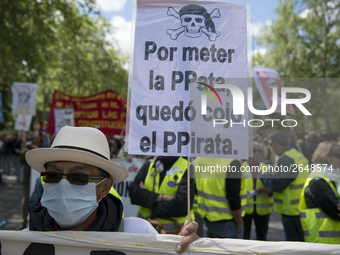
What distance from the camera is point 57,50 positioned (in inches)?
845

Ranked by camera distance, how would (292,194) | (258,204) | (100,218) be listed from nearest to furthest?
(100,218), (292,194), (258,204)

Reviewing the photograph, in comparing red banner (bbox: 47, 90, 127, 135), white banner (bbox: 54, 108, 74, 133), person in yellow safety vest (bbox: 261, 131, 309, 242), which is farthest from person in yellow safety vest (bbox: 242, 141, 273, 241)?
white banner (bbox: 54, 108, 74, 133)

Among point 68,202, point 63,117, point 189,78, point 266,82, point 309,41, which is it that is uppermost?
point 309,41

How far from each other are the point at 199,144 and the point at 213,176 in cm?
203

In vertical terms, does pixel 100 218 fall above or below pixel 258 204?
above

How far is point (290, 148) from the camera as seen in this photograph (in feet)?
15.7

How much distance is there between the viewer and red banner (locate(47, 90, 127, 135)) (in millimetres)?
8195

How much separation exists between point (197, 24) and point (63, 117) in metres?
6.26

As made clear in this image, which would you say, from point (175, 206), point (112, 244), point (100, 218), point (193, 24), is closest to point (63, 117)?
point (175, 206)

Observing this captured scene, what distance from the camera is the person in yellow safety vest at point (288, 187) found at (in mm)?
4590

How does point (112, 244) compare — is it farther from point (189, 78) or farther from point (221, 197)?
point (221, 197)

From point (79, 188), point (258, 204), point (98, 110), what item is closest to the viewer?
point (79, 188)

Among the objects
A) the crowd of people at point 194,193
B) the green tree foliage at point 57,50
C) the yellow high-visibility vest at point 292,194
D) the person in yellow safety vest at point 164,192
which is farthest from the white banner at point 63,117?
the yellow high-visibility vest at point 292,194

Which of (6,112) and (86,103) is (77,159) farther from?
(6,112)
